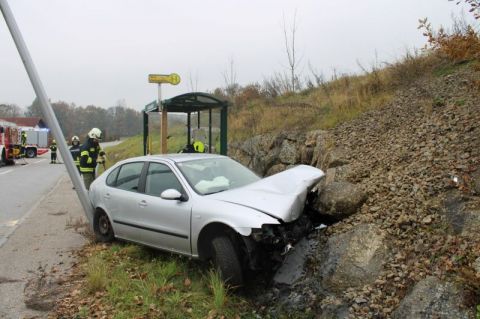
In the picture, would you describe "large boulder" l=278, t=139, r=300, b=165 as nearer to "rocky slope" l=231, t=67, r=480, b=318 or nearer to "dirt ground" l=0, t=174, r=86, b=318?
"rocky slope" l=231, t=67, r=480, b=318

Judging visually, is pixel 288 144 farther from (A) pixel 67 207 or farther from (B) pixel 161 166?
(A) pixel 67 207

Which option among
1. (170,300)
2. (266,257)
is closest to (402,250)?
(266,257)

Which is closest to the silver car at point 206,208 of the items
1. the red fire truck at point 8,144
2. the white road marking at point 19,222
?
the white road marking at point 19,222

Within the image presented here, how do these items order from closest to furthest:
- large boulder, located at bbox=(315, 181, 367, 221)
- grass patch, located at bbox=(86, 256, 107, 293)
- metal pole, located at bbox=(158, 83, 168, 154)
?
grass patch, located at bbox=(86, 256, 107, 293)
large boulder, located at bbox=(315, 181, 367, 221)
metal pole, located at bbox=(158, 83, 168, 154)

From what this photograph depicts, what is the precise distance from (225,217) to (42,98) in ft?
15.5

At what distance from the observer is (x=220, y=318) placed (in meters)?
4.45

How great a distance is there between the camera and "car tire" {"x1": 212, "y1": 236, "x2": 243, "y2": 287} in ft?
15.6

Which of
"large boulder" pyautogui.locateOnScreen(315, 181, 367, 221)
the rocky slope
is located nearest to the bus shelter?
the rocky slope

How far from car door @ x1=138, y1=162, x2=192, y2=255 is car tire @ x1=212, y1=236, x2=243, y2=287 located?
1.96ft

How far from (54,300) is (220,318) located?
6.59 ft

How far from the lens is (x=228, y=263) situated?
4762 millimetres

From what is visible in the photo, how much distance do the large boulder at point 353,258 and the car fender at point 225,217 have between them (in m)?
0.79

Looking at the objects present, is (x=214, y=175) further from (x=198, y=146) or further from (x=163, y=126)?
(x=198, y=146)

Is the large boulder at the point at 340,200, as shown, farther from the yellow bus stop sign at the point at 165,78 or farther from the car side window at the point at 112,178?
the yellow bus stop sign at the point at 165,78
